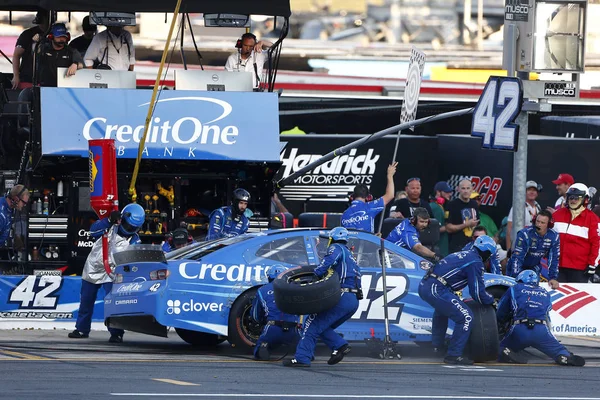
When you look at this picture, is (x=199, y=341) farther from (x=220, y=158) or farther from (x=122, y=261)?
(x=220, y=158)

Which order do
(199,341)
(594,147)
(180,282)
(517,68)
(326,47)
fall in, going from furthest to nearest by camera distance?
1. (326,47)
2. (594,147)
3. (517,68)
4. (199,341)
5. (180,282)

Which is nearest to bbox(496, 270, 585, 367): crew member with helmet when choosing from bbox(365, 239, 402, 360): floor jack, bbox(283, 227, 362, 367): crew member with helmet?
bbox(365, 239, 402, 360): floor jack

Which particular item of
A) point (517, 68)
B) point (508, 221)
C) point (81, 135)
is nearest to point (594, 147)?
point (508, 221)

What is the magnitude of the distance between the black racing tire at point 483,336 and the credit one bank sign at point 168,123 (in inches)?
171

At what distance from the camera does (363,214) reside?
53.8 ft

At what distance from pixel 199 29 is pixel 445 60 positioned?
29.7 feet

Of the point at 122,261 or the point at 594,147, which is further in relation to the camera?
the point at 594,147

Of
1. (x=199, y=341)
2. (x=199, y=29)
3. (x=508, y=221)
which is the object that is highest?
(x=199, y=29)

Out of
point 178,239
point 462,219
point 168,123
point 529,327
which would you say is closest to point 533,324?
point 529,327

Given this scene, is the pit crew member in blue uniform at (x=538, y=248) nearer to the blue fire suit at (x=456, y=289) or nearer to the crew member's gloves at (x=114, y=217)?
the blue fire suit at (x=456, y=289)

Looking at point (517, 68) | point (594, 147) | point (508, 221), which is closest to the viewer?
point (517, 68)

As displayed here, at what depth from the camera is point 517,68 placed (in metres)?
16.5

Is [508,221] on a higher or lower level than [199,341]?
higher

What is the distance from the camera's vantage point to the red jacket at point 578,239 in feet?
54.6
